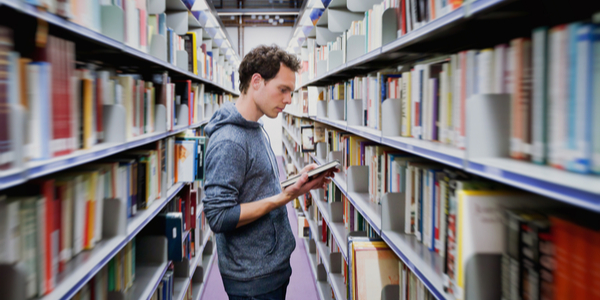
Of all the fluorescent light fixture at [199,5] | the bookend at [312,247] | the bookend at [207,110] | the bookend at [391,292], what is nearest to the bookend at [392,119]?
the bookend at [391,292]

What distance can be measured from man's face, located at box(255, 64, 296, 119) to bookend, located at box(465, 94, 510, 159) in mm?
1063

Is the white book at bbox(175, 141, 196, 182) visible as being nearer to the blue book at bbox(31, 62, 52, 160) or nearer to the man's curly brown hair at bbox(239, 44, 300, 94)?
the man's curly brown hair at bbox(239, 44, 300, 94)

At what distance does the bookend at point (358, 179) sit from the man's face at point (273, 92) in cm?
67

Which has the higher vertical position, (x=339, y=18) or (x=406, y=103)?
(x=339, y=18)

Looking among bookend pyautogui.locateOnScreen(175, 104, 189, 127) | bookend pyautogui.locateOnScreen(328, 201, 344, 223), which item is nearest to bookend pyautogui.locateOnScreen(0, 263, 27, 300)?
bookend pyautogui.locateOnScreen(175, 104, 189, 127)

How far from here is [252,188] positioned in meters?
1.61

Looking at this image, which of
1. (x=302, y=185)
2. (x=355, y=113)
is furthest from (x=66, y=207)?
(x=355, y=113)

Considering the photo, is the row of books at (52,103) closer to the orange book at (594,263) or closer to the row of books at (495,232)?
the row of books at (495,232)

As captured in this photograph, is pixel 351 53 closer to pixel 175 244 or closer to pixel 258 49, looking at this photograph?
pixel 258 49

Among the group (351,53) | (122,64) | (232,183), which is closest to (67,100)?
(232,183)

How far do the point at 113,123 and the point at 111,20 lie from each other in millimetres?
401

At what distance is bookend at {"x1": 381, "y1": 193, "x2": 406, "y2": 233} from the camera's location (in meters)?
1.50

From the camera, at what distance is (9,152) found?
2.68ft

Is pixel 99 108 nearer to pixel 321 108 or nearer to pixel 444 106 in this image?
pixel 444 106
